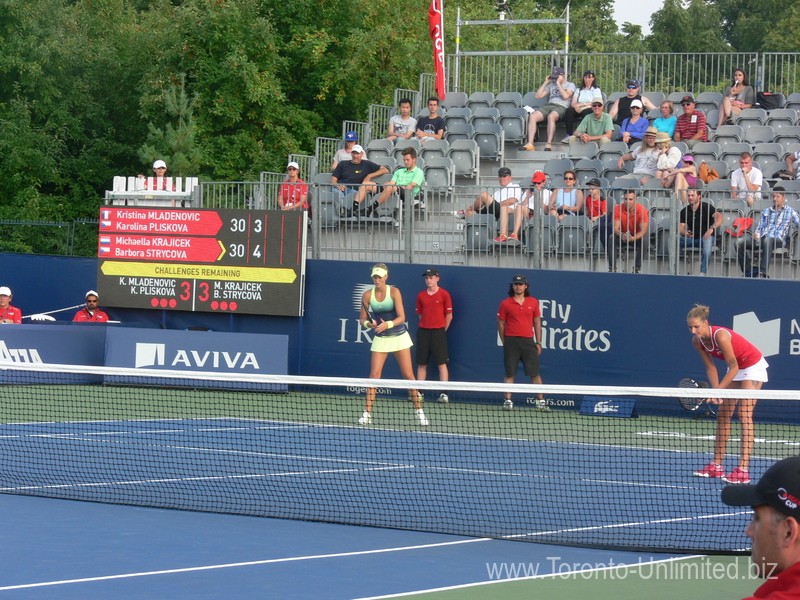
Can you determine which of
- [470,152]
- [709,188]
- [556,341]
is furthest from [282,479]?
[470,152]

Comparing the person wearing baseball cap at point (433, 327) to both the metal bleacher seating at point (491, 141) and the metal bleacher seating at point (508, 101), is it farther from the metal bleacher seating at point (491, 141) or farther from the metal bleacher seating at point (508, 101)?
the metal bleacher seating at point (508, 101)

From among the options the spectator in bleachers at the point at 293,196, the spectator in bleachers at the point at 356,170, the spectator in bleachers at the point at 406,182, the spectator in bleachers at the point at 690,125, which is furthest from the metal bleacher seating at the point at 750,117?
the spectator in bleachers at the point at 293,196

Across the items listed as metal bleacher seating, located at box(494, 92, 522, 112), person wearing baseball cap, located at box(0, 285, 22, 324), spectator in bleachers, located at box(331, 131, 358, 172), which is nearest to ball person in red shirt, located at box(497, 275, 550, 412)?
spectator in bleachers, located at box(331, 131, 358, 172)

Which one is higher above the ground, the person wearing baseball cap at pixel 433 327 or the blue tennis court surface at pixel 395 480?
the person wearing baseball cap at pixel 433 327

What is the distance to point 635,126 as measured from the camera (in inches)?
779

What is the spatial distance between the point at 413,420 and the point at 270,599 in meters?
8.10

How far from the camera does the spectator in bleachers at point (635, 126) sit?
64.3ft

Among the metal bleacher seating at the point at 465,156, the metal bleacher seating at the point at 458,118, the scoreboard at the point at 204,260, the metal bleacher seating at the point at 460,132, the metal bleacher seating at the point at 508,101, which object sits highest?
the metal bleacher seating at the point at 508,101

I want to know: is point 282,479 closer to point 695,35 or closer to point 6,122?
point 6,122

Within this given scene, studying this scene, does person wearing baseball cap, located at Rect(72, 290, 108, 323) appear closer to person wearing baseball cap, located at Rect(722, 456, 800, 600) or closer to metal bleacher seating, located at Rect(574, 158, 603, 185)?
metal bleacher seating, located at Rect(574, 158, 603, 185)

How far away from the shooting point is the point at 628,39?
6119 centimetres

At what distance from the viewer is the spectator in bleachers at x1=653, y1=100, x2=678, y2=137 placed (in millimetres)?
19375

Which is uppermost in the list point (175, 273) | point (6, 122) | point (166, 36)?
point (166, 36)

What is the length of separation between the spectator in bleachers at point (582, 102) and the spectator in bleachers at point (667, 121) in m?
1.52
